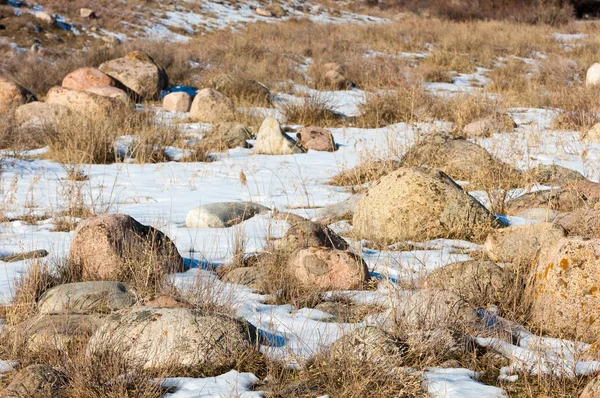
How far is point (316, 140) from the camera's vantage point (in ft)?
27.7

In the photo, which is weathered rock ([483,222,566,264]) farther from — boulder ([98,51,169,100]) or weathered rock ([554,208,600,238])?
boulder ([98,51,169,100])

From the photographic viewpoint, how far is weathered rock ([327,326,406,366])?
237 cm

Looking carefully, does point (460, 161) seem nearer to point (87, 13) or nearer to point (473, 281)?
point (473, 281)

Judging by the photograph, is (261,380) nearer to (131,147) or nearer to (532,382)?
(532,382)

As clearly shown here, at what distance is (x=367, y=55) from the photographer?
1587cm

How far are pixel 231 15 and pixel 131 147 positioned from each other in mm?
18943

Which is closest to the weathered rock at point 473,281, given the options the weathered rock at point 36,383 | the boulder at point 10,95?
the weathered rock at point 36,383

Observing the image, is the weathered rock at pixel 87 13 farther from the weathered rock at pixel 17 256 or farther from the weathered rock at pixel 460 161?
the weathered rock at pixel 17 256

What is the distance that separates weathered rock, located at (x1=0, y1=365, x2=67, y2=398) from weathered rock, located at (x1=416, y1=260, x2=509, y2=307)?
1.84m

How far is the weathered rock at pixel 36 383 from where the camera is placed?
2.17 m

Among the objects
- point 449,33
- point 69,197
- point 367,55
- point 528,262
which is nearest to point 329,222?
point 528,262

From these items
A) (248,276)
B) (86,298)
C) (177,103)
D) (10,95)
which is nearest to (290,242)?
(248,276)

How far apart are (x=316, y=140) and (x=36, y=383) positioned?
649 cm

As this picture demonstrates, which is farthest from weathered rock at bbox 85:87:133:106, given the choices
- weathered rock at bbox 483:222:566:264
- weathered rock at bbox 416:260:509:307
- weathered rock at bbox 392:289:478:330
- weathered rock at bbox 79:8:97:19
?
weathered rock at bbox 79:8:97:19
